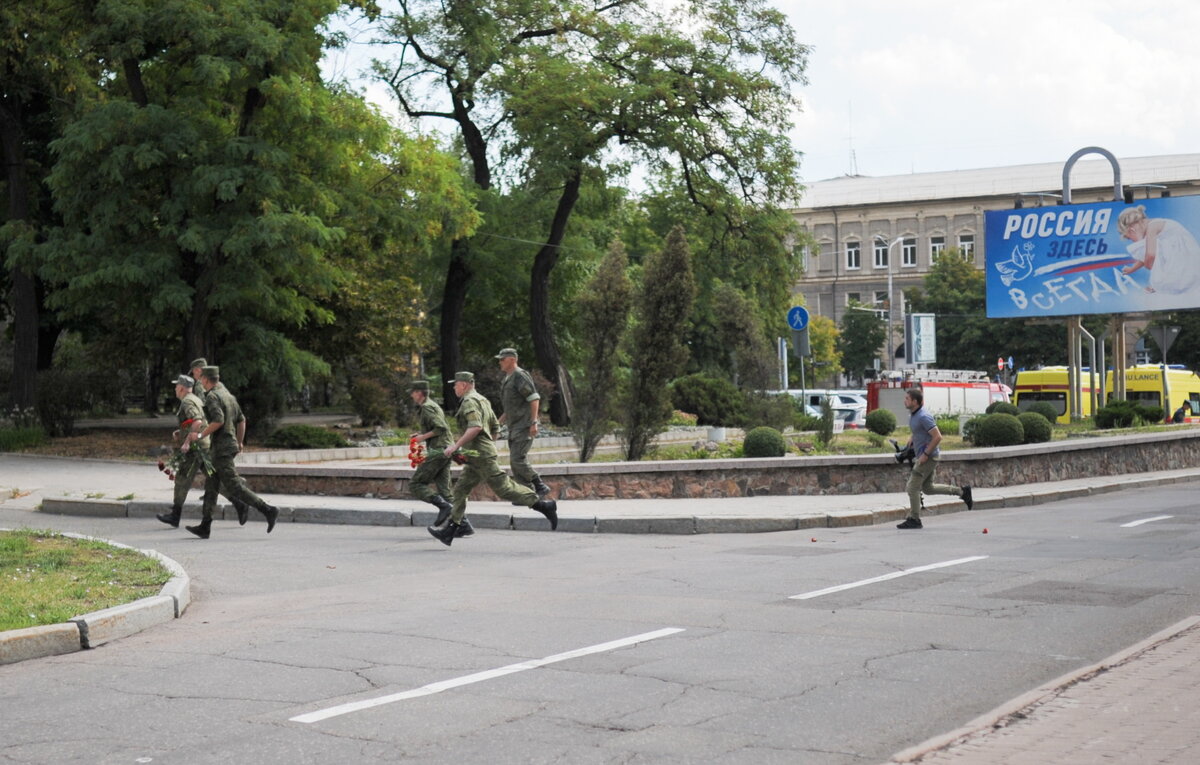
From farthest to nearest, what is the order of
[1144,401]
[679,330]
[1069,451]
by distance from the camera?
[1144,401]
[1069,451]
[679,330]

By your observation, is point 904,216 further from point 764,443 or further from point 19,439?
point 764,443

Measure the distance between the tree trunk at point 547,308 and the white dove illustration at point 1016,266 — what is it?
38.6 ft

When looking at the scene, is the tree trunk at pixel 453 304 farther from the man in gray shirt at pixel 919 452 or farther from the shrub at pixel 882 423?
the man in gray shirt at pixel 919 452

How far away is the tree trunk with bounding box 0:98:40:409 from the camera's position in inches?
1239

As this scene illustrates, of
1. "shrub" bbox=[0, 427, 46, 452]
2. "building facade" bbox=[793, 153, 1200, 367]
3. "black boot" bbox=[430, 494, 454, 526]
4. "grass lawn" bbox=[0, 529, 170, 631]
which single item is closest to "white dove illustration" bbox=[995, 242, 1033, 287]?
"shrub" bbox=[0, 427, 46, 452]

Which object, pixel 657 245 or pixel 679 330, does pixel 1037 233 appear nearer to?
pixel 679 330

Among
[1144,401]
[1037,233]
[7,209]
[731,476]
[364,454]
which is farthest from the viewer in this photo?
[1144,401]

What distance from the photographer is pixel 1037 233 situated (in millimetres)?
36094

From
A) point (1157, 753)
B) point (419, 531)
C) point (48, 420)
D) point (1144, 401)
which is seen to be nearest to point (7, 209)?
point (48, 420)

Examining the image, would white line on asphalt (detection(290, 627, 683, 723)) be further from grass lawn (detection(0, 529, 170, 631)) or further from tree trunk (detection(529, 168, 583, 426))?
tree trunk (detection(529, 168, 583, 426))

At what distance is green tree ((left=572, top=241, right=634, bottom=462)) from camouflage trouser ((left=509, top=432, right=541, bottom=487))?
6.87 meters

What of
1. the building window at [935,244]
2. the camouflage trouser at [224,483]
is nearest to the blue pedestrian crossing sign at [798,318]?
the camouflage trouser at [224,483]

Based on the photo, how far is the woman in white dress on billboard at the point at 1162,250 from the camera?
112ft

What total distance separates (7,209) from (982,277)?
6129 centimetres
